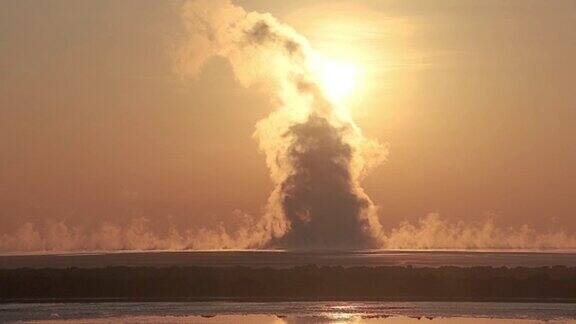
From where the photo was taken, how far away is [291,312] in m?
67.6

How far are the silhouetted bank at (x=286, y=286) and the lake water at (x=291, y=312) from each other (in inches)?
251

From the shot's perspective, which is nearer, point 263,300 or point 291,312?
point 291,312

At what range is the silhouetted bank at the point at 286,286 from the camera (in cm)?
8262

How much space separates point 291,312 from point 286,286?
817 inches

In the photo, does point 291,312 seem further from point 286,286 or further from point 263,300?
point 286,286

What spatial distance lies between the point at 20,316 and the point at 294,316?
45.5 ft

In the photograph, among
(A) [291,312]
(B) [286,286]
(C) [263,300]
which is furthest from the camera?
(B) [286,286]

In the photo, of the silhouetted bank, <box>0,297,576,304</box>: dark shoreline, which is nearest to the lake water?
<box>0,297,576,304</box>: dark shoreline

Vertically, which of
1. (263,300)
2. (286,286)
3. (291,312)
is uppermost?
(286,286)

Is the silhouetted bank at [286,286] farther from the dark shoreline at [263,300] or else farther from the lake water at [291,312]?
the lake water at [291,312]

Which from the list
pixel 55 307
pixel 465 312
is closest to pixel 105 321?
pixel 55 307

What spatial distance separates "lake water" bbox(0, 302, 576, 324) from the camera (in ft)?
204

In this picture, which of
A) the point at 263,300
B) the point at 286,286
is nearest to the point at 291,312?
the point at 263,300

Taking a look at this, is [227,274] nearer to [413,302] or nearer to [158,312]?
[413,302]
